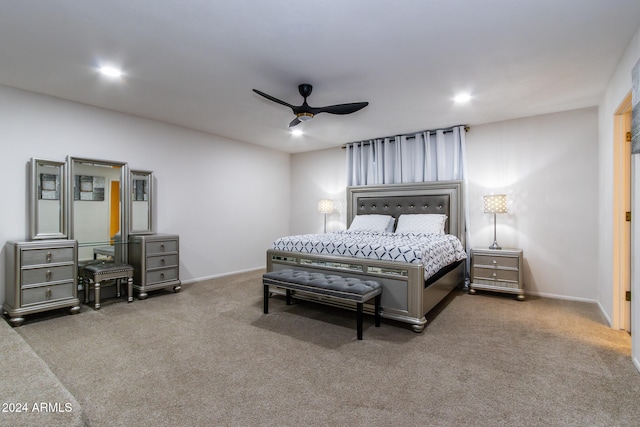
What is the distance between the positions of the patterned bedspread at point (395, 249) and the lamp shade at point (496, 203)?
63 cm

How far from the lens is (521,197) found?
4383 millimetres

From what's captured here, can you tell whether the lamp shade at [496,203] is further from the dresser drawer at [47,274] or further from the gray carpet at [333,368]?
the dresser drawer at [47,274]

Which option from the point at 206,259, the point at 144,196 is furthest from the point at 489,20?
the point at 206,259

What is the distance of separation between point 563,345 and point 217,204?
4932 mm

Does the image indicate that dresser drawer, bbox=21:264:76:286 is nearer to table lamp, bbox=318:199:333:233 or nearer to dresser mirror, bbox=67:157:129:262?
dresser mirror, bbox=67:157:129:262

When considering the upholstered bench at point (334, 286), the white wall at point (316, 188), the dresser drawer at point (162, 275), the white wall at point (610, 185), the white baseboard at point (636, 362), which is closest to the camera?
the white baseboard at point (636, 362)

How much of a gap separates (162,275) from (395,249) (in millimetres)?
3148

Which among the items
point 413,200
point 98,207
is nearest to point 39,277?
point 98,207

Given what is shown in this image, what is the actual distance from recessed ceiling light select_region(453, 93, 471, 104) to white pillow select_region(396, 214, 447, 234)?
1690 mm

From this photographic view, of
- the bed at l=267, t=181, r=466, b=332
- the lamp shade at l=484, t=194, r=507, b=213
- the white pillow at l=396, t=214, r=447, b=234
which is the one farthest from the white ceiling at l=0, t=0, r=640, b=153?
the white pillow at l=396, t=214, r=447, b=234

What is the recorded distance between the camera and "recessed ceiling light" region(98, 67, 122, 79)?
9.66ft

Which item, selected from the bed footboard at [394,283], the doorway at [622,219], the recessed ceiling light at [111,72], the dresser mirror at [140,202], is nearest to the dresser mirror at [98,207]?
the dresser mirror at [140,202]

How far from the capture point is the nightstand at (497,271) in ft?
13.1

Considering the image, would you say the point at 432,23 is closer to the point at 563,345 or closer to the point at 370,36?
the point at 370,36
